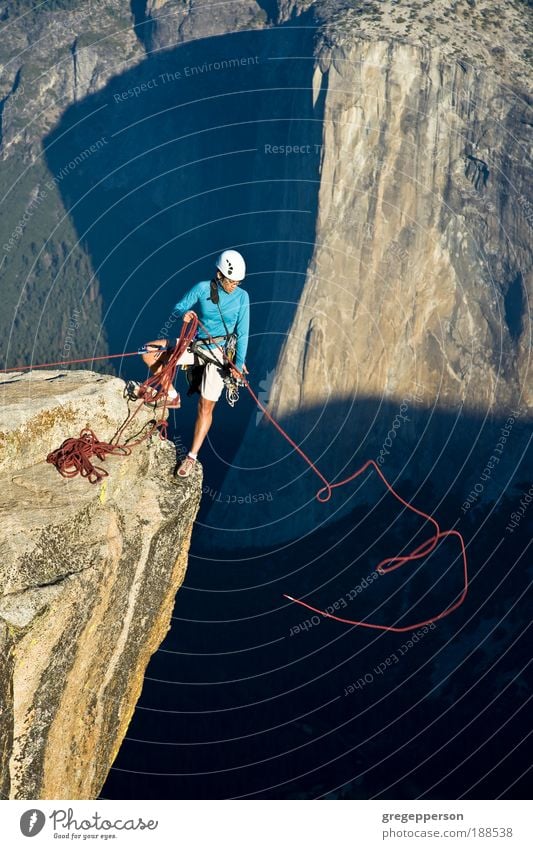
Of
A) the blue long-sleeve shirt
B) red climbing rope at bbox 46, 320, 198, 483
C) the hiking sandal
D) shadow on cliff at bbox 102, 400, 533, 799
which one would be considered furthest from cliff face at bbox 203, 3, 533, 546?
the hiking sandal

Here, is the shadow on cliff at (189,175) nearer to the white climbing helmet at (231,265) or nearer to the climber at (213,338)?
the climber at (213,338)

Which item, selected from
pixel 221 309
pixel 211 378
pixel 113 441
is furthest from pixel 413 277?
pixel 113 441

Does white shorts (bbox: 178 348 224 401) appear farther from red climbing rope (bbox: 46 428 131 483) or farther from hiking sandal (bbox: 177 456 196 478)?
red climbing rope (bbox: 46 428 131 483)

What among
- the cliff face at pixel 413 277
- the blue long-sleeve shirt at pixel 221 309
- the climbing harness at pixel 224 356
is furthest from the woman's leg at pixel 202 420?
the cliff face at pixel 413 277

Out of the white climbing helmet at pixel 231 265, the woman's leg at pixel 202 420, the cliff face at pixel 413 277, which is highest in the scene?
the cliff face at pixel 413 277

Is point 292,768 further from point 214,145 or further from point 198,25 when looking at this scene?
point 198,25

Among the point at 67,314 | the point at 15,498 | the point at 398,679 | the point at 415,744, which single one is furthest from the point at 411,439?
the point at 67,314

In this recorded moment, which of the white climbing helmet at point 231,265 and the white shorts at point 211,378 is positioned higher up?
the white climbing helmet at point 231,265

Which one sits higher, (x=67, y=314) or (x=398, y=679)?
(x=67, y=314)
